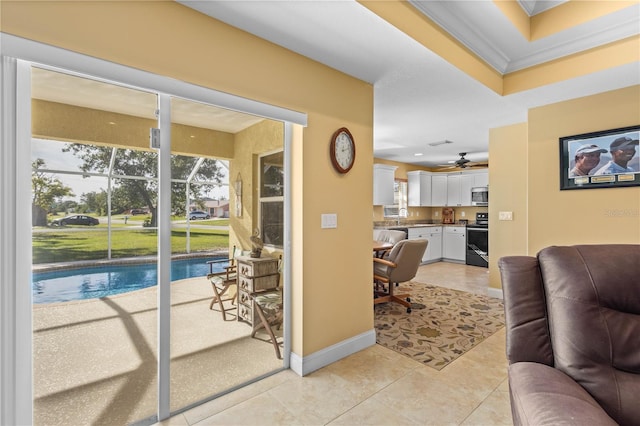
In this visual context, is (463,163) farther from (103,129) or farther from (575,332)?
(103,129)

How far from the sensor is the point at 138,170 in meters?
1.79

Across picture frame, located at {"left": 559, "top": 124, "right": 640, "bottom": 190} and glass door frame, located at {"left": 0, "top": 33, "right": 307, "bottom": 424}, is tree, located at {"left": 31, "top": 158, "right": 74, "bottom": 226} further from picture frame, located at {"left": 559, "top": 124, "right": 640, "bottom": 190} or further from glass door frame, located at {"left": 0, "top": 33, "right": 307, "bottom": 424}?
picture frame, located at {"left": 559, "top": 124, "right": 640, "bottom": 190}

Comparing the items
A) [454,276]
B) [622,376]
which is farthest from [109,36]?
[454,276]

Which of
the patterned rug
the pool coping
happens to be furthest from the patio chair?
the patterned rug

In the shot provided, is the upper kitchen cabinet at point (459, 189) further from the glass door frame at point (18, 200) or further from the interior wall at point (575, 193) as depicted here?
the glass door frame at point (18, 200)

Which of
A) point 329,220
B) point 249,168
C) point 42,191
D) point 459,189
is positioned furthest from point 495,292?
point 42,191

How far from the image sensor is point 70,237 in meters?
1.61

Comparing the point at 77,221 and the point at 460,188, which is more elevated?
the point at 460,188

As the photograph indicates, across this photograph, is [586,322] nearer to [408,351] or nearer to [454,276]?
[408,351]

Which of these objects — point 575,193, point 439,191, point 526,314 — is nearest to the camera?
point 526,314

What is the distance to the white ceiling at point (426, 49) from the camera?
1.85 metres

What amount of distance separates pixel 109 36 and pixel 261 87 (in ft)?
2.91

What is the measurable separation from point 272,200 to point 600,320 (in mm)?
2041

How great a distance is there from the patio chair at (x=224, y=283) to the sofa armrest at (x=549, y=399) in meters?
1.78
